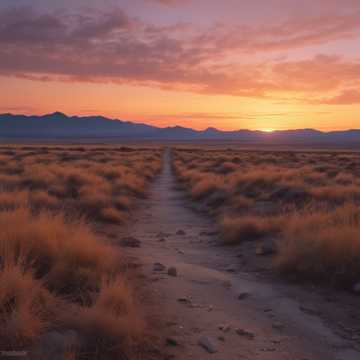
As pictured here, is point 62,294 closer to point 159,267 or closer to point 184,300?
point 184,300

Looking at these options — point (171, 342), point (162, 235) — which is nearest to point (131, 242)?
point (162, 235)

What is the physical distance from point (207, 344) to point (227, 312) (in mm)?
1202

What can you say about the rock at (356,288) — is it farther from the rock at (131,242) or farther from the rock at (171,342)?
the rock at (131,242)

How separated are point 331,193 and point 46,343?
45.6ft

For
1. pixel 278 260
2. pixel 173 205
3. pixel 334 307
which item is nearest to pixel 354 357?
pixel 334 307

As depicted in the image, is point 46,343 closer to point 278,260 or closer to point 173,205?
point 278,260

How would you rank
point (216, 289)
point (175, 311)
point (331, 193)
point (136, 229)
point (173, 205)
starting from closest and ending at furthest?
point (175, 311) → point (216, 289) → point (136, 229) → point (331, 193) → point (173, 205)

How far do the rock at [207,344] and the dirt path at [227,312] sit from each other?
0.13 ft

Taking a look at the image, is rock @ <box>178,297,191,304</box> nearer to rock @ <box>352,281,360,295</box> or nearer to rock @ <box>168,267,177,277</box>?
rock @ <box>168,267,177,277</box>

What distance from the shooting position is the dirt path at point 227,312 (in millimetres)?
4996

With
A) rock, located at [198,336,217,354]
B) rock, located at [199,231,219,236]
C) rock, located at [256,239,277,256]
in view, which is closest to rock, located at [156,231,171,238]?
rock, located at [199,231,219,236]

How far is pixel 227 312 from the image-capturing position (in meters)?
6.15

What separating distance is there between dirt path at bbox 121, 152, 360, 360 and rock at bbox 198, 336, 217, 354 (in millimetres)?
39

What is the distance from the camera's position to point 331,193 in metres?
16.2
